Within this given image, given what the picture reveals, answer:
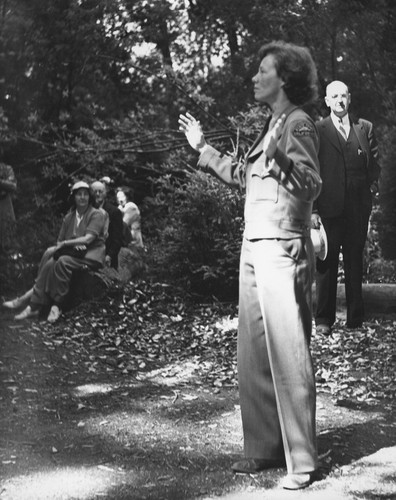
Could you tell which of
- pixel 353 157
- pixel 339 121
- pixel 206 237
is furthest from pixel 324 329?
pixel 206 237

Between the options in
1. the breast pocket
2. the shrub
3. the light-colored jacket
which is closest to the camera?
the light-colored jacket

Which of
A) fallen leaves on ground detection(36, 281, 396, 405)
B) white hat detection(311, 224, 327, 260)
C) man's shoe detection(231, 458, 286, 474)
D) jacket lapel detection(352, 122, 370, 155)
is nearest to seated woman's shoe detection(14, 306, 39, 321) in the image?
fallen leaves on ground detection(36, 281, 396, 405)

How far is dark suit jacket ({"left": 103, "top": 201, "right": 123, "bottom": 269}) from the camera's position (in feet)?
31.8

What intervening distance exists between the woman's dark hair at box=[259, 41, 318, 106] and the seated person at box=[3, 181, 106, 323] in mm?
4761

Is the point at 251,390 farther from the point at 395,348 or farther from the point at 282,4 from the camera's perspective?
the point at 282,4

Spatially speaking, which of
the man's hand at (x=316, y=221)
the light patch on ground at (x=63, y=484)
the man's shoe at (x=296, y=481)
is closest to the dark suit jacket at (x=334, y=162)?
the man's hand at (x=316, y=221)

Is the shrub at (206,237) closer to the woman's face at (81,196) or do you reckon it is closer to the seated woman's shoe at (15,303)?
the woman's face at (81,196)

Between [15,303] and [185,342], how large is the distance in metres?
1.78

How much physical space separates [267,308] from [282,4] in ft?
20.3

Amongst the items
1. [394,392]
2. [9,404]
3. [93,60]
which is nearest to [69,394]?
[9,404]

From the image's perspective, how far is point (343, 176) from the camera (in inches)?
254

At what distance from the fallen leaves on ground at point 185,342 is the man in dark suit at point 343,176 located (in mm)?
799

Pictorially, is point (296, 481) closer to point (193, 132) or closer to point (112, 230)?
point (193, 132)

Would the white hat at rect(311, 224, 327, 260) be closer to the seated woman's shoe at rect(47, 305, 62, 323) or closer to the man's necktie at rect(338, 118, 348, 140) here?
the man's necktie at rect(338, 118, 348, 140)
